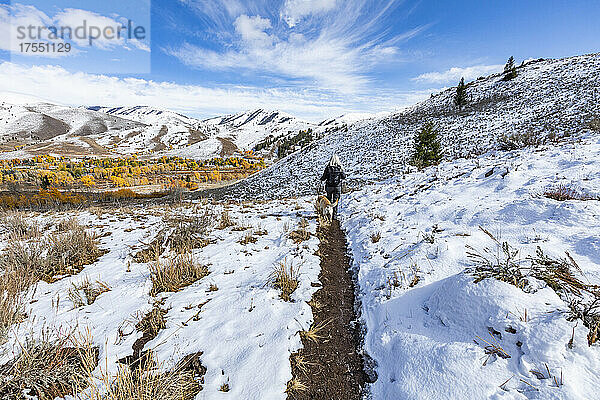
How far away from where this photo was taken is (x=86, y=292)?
147 inches

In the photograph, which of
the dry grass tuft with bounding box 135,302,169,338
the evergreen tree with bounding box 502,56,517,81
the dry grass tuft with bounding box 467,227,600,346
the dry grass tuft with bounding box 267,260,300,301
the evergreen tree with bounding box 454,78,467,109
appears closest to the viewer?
the dry grass tuft with bounding box 467,227,600,346

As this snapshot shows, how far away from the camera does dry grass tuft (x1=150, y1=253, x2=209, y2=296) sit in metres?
4.03

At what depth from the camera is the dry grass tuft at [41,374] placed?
2115mm

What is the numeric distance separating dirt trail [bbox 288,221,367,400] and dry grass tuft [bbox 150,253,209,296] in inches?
91.7

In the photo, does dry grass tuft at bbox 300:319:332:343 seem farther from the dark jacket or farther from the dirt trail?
the dark jacket

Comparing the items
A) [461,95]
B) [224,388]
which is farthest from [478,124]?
[224,388]

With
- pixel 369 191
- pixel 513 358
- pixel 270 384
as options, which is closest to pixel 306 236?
pixel 270 384

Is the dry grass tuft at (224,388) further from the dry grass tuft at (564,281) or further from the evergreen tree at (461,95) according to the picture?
the evergreen tree at (461,95)

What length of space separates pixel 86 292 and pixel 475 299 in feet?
18.0

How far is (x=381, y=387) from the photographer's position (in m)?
2.41

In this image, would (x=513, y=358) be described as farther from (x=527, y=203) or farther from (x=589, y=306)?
(x=527, y=203)

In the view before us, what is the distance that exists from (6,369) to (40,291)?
2.23 m

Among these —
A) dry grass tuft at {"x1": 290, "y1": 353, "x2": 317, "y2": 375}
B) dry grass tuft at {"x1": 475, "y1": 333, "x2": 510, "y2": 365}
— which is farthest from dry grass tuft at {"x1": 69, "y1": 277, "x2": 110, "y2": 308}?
dry grass tuft at {"x1": 475, "y1": 333, "x2": 510, "y2": 365}

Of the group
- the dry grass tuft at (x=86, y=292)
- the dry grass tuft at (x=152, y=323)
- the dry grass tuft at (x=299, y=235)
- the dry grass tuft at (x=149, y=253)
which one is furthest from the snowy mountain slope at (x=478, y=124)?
the dry grass tuft at (x=86, y=292)
